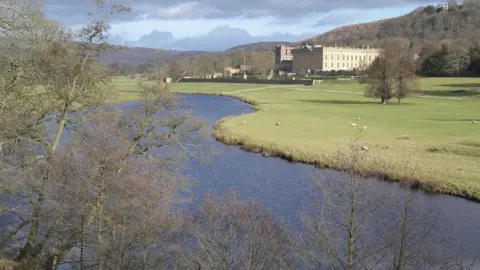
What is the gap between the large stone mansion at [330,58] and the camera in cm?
14625

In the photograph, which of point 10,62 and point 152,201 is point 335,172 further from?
point 10,62

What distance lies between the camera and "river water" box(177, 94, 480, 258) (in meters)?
17.1

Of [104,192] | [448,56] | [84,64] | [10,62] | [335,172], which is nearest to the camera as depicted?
[104,192]

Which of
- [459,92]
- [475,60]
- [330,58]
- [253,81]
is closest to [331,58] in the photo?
[330,58]

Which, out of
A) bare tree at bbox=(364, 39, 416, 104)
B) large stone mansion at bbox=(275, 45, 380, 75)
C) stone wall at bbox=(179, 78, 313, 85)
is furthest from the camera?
large stone mansion at bbox=(275, 45, 380, 75)

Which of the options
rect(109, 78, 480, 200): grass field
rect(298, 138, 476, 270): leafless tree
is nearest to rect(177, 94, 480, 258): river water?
rect(109, 78, 480, 200): grass field

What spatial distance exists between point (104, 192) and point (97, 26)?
6208 mm

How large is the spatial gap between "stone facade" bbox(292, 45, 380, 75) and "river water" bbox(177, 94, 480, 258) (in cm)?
11872

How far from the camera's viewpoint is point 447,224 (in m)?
17.5

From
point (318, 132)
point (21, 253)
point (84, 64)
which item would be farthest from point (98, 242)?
point (318, 132)

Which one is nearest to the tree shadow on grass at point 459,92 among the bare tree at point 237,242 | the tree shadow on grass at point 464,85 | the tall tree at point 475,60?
the tree shadow on grass at point 464,85

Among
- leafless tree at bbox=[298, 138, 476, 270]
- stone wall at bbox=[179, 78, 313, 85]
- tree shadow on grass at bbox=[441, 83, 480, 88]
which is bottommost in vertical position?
stone wall at bbox=[179, 78, 313, 85]

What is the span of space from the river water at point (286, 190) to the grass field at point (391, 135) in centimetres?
149

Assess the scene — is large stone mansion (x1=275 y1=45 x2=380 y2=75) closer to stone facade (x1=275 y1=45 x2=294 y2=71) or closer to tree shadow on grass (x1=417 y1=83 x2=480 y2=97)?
stone facade (x1=275 y1=45 x2=294 y2=71)
